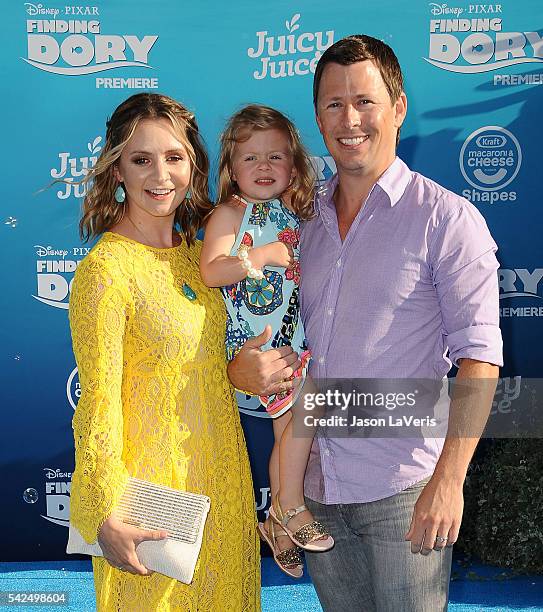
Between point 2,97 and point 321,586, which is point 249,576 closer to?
point 321,586

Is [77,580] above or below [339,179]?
below

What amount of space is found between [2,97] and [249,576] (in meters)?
3.54

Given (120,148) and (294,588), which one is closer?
(120,148)

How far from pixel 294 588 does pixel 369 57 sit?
3.40 meters

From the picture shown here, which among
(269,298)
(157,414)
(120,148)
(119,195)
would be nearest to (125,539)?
(157,414)

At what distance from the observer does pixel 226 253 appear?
286cm

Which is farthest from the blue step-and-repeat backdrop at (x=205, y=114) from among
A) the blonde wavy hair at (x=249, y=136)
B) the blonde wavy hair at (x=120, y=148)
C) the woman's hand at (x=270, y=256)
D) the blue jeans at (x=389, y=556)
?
the blue jeans at (x=389, y=556)

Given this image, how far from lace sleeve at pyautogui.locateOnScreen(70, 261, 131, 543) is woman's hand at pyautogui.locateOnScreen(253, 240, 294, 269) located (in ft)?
1.84

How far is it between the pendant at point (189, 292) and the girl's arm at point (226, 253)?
74 millimetres

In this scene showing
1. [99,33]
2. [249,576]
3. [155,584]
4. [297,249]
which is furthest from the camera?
[99,33]

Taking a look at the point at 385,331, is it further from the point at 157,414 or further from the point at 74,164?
the point at 74,164

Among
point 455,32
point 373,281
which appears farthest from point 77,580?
point 455,32

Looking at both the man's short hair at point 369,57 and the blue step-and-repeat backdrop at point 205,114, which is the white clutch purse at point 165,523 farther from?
the blue step-and-repeat backdrop at point 205,114

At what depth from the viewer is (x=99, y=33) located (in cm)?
514
